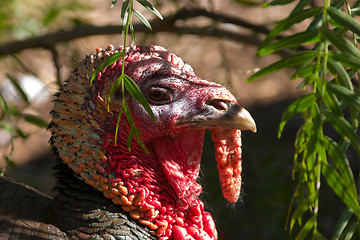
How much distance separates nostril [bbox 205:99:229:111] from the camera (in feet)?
8.96

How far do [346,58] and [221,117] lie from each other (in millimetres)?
926

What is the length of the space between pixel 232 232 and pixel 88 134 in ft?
10.0

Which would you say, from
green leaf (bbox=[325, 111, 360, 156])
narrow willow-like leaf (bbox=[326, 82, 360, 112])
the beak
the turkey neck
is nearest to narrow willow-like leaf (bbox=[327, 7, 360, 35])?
narrow willow-like leaf (bbox=[326, 82, 360, 112])

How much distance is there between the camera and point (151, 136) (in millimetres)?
2893

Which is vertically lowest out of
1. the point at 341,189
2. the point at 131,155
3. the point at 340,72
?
the point at 131,155

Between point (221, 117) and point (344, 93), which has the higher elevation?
point (344, 93)

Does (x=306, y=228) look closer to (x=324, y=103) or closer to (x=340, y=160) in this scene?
(x=340, y=160)

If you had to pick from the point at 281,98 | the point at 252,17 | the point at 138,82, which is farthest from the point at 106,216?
the point at 252,17

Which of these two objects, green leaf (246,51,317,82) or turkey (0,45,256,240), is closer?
green leaf (246,51,317,82)

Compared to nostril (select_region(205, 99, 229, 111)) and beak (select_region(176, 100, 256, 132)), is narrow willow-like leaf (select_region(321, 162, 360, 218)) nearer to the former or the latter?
beak (select_region(176, 100, 256, 132))

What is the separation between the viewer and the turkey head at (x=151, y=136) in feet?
9.26

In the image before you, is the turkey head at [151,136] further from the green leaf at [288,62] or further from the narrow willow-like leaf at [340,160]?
the narrow willow-like leaf at [340,160]

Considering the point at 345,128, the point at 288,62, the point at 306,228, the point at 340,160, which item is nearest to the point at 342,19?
the point at 288,62

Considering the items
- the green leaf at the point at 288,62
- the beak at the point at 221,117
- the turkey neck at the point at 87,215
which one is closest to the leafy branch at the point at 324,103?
the green leaf at the point at 288,62
